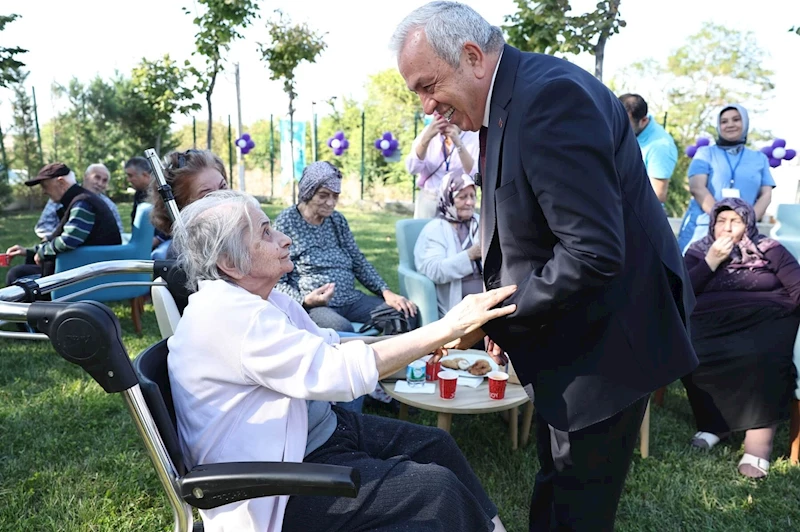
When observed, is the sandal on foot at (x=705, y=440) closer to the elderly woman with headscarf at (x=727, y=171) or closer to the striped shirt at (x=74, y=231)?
the elderly woman with headscarf at (x=727, y=171)

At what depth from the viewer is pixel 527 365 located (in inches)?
65.1

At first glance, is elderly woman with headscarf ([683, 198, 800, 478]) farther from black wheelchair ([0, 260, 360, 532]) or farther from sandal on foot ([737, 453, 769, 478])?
black wheelchair ([0, 260, 360, 532])

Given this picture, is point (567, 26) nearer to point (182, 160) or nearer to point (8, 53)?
point (182, 160)

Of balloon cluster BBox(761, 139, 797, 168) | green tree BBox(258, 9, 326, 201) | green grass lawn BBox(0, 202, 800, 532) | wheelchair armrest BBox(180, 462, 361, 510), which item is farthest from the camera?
green tree BBox(258, 9, 326, 201)

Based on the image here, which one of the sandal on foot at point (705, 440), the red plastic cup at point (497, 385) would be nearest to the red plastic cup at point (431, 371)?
the red plastic cup at point (497, 385)

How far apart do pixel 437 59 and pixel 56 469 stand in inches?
108

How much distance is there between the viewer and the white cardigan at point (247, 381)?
1396 mm

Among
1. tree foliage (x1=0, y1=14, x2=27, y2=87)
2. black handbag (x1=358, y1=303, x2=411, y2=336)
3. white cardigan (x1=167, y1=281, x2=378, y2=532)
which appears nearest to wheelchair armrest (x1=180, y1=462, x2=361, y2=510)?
white cardigan (x1=167, y1=281, x2=378, y2=532)

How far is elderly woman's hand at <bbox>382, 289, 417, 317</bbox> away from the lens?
3.84 meters

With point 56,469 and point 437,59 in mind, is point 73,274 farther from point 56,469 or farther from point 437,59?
point 56,469

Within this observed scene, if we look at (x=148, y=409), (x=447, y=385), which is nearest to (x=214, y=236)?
(x=148, y=409)

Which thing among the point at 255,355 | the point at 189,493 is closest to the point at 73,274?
the point at 255,355

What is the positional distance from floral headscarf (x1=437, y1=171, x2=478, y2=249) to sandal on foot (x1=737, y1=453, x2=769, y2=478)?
2.05 meters

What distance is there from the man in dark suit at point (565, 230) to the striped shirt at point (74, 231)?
150 inches
